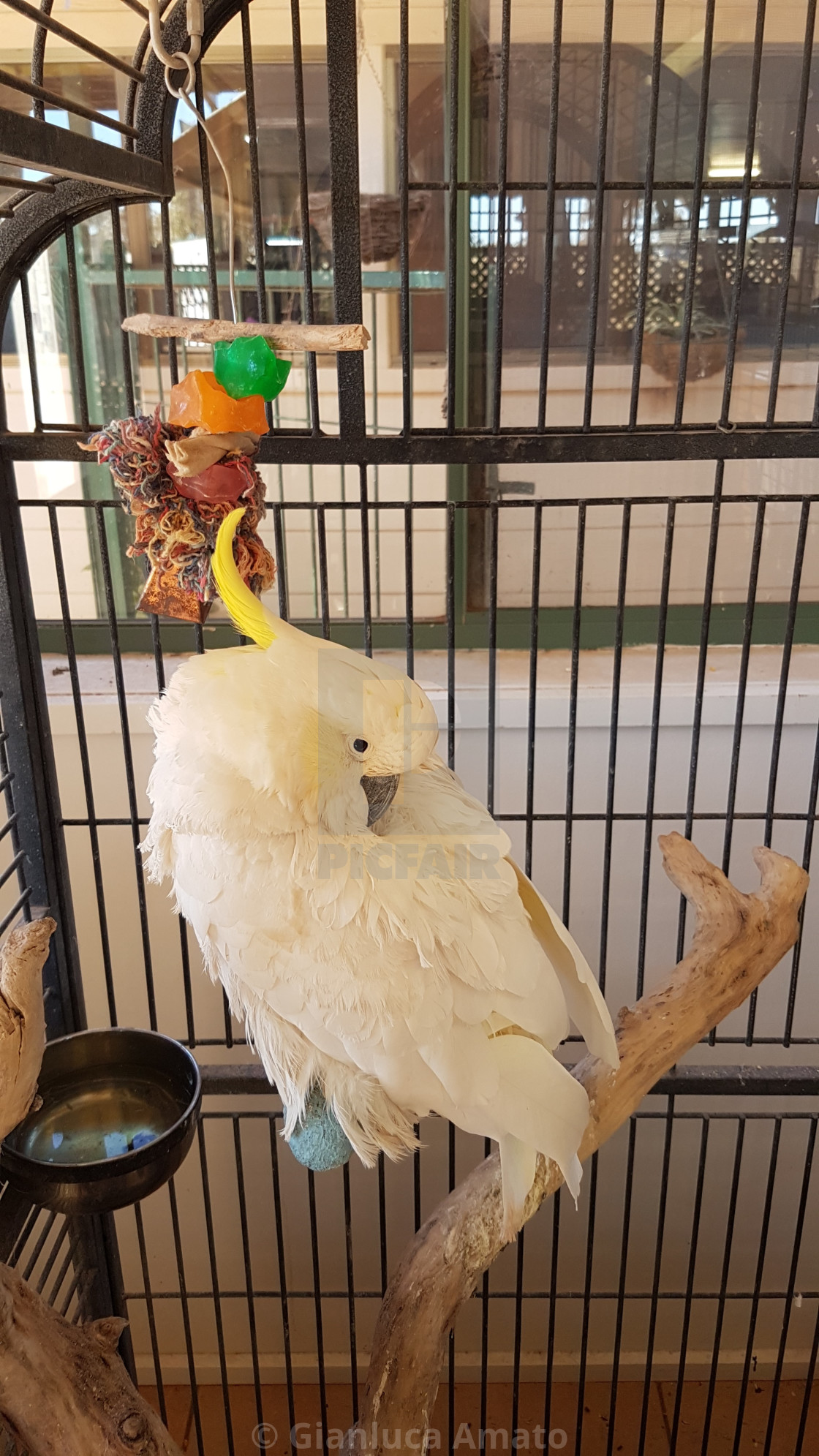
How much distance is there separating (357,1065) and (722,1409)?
1538 millimetres

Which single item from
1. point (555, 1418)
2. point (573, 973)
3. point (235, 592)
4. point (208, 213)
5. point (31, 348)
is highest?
point (208, 213)

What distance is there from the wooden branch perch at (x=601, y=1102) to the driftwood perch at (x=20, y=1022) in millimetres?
510

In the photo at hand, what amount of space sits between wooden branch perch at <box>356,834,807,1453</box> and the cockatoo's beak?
1.64 ft

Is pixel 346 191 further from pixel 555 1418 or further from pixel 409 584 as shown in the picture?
pixel 555 1418

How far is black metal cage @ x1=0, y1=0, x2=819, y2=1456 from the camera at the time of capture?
5.75ft

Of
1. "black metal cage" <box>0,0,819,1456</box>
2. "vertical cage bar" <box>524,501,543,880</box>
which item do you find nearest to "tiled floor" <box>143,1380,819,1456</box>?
"black metal cage" <box>0,0,819,1456</box>

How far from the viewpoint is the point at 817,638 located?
203 cm

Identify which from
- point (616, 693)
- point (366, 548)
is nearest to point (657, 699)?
point (616, 693)

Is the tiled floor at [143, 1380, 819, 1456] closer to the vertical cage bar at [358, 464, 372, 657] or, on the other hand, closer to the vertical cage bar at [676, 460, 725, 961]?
the vertical cage bar at [676, 460, 725, 961]

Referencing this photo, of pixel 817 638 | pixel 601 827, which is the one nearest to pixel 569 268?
pixel 817 638

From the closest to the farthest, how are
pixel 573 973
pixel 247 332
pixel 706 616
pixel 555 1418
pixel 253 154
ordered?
pixel 247 332, pixel 253 154, pixel 573 973, pixel 706 616, pixel 555 1418

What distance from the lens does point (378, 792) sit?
0.98 m

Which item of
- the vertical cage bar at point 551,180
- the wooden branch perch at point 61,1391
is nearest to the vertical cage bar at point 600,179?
the vertical cage bar at point 551,180

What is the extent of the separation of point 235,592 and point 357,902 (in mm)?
318
